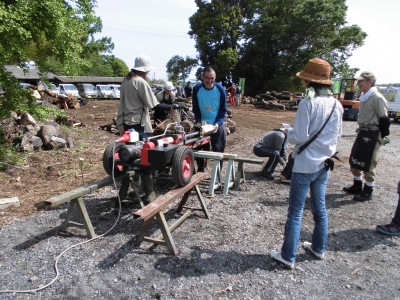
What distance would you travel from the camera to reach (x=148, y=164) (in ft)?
11.9

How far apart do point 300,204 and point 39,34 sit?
5229mm

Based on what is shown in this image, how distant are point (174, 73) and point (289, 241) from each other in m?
36.7

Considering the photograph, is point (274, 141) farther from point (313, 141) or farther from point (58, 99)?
point (58, 99)

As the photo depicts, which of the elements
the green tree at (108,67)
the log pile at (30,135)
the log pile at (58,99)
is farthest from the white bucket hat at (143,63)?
the green tree at (108,67)

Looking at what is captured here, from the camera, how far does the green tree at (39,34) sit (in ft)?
16.1

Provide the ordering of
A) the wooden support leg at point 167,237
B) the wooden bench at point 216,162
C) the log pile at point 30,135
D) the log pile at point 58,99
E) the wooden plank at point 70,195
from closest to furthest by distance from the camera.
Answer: the wooden plank at point 70,195 < the wooden support leg at point 167,237 < the wooden bench at point 216,162 < the log pile at point 30,135 < the log pile at point 58,99

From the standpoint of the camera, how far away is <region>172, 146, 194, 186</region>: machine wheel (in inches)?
146

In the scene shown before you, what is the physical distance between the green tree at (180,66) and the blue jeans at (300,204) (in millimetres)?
34668

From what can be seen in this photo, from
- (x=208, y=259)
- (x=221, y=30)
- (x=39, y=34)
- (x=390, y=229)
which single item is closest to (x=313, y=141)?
(x=208, y=259)

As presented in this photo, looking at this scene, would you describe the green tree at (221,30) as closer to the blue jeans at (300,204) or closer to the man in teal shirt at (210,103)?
the man in teal shirt at (210,103)

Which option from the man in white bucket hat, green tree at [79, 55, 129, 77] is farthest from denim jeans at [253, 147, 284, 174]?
green tree at [79, 55, 129, 77]

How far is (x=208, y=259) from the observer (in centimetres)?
317

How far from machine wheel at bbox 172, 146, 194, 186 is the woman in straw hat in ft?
4.42

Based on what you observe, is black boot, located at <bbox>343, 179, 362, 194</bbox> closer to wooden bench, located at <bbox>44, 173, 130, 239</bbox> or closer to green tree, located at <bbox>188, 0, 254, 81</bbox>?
wooden bench, located at <bbox>44, 173, 130, 239</bbox>
